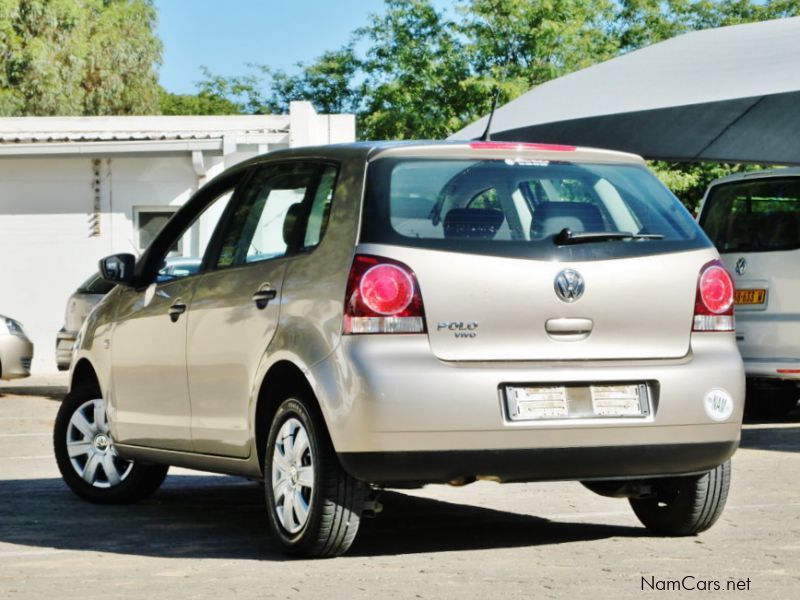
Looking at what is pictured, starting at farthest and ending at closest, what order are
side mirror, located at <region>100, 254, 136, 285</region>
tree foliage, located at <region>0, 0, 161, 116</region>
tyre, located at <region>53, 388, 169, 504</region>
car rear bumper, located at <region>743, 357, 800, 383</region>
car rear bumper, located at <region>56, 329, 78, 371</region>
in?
tree foliage, located at <region>0, 0, 161, 116</region> < car rear bumper, located at <region>56, 329, 78, 371</region> < car rear bumper, located at <region>743, 357, 800, 383</region> < tyre, located at <region>53, 388, 169, 504</region> < side mirror, located at <region>100, 254, 136, 285</region>

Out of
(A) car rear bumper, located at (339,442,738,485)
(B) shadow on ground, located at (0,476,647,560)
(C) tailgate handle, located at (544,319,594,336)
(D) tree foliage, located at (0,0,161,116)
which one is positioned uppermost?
(D) tree foliage, located at (0,0,161,116)

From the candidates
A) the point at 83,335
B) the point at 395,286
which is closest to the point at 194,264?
the point at 83,335

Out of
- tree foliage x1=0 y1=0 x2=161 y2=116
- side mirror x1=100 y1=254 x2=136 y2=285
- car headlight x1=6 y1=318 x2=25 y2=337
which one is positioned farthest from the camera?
tree foliage x1=0 y1=0 x2=161 y2=116

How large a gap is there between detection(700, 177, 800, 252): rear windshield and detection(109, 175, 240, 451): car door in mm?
6587

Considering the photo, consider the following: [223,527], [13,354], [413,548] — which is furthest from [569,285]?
[13,354]

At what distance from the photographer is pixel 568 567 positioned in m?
6.41

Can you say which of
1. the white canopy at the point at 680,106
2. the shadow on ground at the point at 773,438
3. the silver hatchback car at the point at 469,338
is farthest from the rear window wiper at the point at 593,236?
the white canopy at the point at 680,106

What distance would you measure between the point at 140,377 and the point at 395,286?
2219mm

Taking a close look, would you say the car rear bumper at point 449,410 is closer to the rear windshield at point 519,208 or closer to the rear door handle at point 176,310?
the rear windshield at point 519,208

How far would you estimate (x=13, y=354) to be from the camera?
18.5m

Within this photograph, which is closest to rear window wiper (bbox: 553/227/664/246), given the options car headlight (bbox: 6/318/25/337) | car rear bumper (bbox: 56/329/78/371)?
car rear bumper (bbox: 56/329/78/371)

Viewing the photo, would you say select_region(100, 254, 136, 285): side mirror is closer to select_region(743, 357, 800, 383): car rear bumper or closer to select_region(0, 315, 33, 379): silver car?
select_region(743, 357, 800, 383): car rear bumper

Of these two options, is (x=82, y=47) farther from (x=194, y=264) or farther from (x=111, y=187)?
(x=194, y=264)

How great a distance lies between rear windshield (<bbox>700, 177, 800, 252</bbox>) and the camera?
13500 millimetres
